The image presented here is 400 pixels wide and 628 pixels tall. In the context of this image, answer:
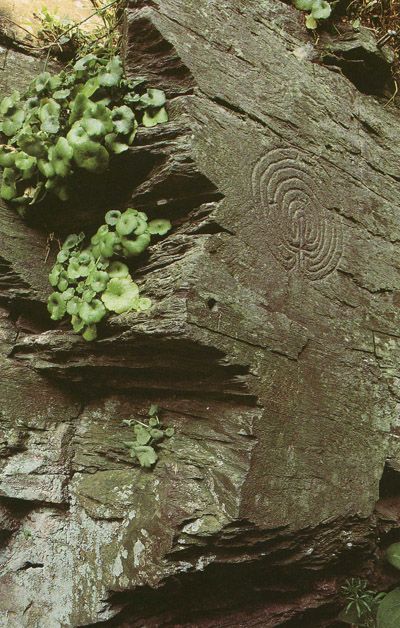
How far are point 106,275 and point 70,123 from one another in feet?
2.60

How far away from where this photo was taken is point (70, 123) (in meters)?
2.73

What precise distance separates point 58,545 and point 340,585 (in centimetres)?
156

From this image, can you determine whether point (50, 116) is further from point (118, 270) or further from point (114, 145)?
point (118, 270)

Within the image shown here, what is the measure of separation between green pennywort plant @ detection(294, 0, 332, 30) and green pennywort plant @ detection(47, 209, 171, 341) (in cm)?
171

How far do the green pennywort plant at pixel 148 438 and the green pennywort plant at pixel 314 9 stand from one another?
2508mm

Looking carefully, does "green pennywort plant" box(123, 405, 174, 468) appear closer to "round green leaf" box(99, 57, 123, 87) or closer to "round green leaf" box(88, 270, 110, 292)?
"round green leaf" box(88, 270, 110, 292)

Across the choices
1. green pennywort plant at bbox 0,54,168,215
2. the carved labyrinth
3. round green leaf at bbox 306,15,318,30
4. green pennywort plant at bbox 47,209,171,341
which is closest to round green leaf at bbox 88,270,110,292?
green pennywort plant at bbox 47,209,171,341

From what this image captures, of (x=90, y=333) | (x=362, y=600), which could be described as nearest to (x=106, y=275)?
(x=90, y=333)

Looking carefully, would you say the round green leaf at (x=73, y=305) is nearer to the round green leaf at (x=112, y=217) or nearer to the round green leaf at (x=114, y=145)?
the round green leaf at (x=112, y=217)

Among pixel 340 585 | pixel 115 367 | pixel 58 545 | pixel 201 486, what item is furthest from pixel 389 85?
pixel 58 545

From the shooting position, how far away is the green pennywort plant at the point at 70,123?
2.65 meters

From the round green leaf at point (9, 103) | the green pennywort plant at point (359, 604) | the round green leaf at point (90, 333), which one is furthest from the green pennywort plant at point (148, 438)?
the round green leaf at point (9, 103)

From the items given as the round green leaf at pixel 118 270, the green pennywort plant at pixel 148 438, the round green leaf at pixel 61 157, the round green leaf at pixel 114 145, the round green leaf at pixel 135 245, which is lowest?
the green pennywort plant at pixel 148 438

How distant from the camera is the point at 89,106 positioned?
2662mm
